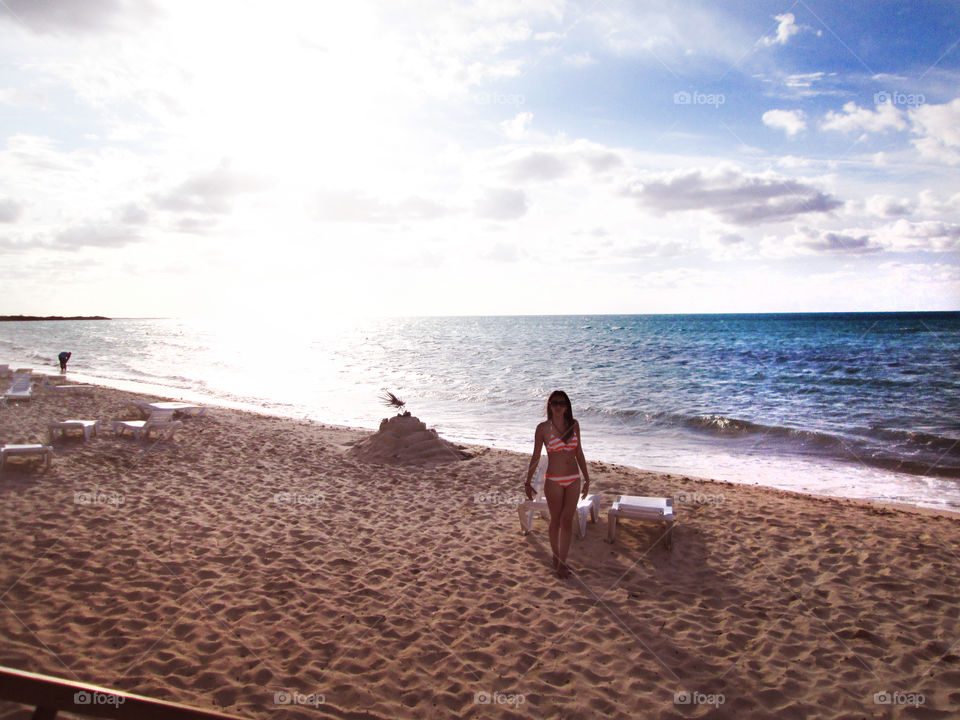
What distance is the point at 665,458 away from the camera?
41.3ft

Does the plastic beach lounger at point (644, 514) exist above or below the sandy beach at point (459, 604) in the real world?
above

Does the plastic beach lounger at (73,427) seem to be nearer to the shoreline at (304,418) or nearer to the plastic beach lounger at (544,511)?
the shoreline at (304,418)

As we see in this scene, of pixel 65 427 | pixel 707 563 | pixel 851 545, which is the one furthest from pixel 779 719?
pixel 65 427

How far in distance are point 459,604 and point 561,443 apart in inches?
68.6

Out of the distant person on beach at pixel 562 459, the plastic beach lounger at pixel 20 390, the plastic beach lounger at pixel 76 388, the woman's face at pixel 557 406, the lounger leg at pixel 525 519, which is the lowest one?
the lounger leg at pixel 525 519

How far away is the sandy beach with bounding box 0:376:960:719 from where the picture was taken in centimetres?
380

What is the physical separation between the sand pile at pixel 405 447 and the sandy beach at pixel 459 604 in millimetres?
1713

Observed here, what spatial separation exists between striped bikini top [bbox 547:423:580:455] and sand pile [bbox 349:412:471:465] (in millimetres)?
5064

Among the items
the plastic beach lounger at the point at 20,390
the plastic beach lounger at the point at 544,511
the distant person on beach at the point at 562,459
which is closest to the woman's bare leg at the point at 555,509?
the distant person on beach at the point at 562,459

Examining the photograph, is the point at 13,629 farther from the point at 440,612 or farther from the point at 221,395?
the point at 221,395

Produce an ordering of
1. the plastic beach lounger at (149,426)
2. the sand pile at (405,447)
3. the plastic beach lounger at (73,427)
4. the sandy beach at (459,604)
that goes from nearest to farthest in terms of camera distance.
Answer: the sandy beach at (459,604), the sand pile at (405,447), the plastic beach lounger at (73,427), the plastic beach lounger at (149,426)

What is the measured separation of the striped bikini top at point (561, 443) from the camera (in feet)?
17.3

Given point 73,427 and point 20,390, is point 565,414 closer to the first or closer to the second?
point 73,427

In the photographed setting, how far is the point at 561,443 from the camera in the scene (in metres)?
5.28
